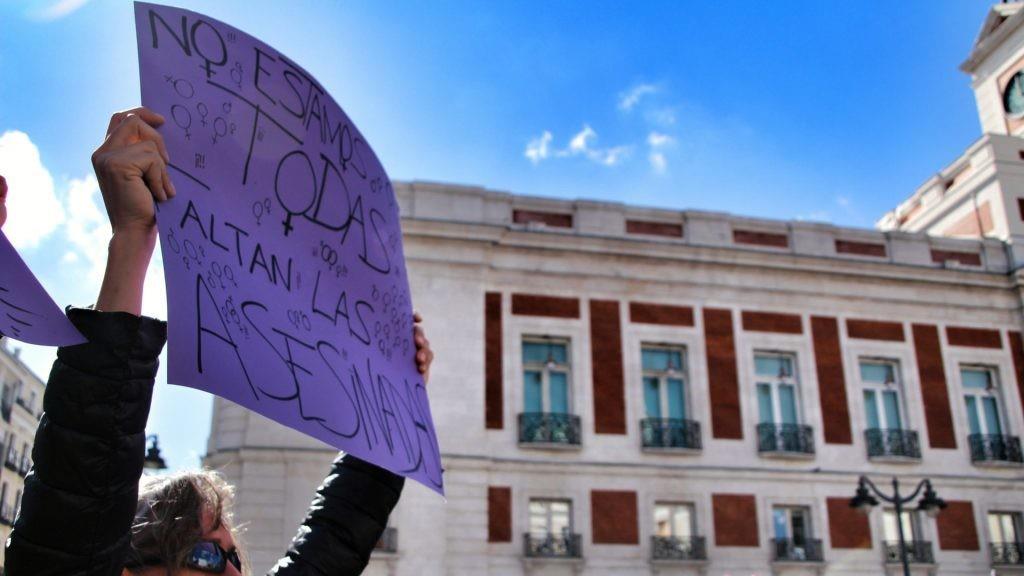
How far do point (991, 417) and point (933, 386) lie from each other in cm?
161

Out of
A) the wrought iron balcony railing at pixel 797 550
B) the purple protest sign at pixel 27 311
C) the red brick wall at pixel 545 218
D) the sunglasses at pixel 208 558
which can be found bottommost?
the sunglasses at pixel 208 558

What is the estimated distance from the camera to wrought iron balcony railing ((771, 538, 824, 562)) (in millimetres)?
18172

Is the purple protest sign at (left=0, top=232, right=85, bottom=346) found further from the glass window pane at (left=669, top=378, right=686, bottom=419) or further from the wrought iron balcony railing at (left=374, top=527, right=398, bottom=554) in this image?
the glass window pane at (left=669, top=378, right=686, bottom=419)

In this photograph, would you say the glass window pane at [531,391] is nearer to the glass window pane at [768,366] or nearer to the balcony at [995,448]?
the glass window pane at [768,366]

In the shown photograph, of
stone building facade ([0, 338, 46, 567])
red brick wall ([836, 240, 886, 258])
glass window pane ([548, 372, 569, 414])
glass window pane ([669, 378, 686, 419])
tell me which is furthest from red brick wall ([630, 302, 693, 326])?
stone building facade ([0, 338, 46, 567])

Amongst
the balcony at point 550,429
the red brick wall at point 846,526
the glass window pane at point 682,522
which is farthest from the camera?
the red brick wall at point 846,526

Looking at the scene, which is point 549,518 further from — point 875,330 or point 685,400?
point 875,330

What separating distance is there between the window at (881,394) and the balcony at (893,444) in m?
0.18

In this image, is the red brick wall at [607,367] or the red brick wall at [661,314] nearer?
the red brick wall at [607,367]

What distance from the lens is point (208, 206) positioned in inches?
80.7

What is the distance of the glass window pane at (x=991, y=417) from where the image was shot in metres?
20.5

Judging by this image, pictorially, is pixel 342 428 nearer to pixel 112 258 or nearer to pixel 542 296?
pixel 112 258

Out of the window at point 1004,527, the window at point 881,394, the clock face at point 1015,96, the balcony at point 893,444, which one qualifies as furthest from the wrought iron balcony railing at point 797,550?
the clock face at point 1015,96

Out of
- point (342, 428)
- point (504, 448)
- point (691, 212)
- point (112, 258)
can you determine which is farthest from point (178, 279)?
point (691, 212)
